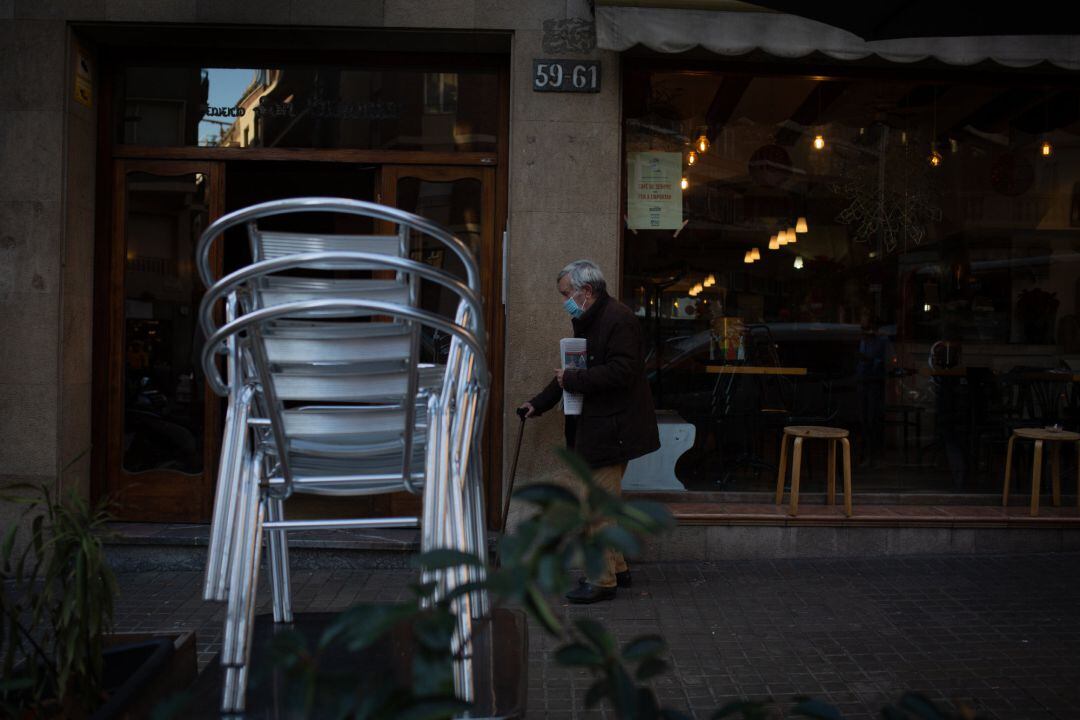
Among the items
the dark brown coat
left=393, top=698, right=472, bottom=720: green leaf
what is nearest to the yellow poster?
the dark brown coat

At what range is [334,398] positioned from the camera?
2.41 metres

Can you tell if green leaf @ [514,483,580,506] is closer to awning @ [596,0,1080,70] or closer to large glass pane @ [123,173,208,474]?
awning @ [596,0,1080,70]

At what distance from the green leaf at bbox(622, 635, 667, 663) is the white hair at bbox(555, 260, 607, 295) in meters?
4.37

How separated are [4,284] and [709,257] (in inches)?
196

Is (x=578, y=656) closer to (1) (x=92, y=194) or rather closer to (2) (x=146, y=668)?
(2) (x=146, y=668)

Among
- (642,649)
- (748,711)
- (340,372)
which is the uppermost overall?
(340,372)

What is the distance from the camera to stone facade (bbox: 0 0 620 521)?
21.1 feet

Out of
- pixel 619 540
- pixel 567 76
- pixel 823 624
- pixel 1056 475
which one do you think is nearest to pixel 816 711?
pixel 619 540

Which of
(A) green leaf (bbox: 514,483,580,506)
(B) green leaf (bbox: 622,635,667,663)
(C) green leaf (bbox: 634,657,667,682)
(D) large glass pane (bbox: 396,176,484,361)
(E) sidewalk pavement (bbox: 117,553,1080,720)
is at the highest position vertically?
(D) large glass pane (bbox: 396,176,484,361)

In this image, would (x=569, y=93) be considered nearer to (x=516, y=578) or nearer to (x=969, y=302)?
(x=969, y=302)

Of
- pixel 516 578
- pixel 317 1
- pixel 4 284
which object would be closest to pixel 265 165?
pixel 317 1

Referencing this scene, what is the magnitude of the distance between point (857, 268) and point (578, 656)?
22.4 ft

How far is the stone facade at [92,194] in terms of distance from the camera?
6.43 metres

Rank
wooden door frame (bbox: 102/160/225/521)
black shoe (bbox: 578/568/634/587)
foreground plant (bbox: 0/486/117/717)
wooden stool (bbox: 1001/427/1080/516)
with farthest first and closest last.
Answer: wooden stool (bbox: 1001/427/1080/516) → wooden door frame (bbox: 102/160/225/521) → black shoe (bbox: 578/568/634/587) → foreground plant (bbox: 0/486/117/717)
